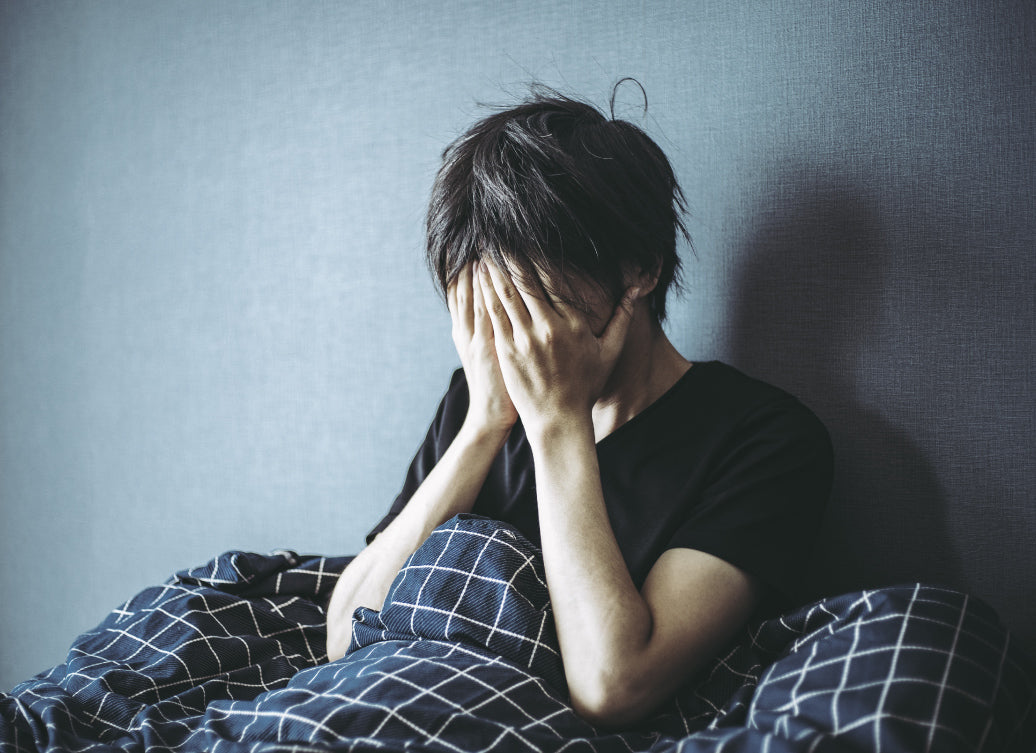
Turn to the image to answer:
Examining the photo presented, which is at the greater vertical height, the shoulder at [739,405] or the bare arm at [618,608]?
the shoulder at [739,405]

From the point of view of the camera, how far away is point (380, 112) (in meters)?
1.21

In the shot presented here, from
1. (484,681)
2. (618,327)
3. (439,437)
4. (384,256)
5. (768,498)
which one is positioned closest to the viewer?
(484,681)

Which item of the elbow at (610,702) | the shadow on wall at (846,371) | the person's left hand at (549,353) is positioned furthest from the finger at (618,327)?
the elbow at (610,702)

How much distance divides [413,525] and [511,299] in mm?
316

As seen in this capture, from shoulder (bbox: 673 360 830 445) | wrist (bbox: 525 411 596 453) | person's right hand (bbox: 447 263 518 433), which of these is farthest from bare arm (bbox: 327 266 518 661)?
shoulder (bbox: 673 360 830 445)

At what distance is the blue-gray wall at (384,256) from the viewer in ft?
2.85

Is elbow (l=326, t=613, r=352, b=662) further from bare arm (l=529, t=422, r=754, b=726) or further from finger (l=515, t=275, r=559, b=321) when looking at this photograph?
finger (l=515, t=275, r=559, b=321)

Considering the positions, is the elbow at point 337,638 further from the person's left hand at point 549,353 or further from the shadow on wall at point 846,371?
the shadow on wall at point 846,371

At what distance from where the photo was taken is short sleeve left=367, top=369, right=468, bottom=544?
104 centimetres

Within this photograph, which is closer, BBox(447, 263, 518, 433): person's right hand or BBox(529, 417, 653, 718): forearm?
BBox(529, 417, 653, 718): forearm

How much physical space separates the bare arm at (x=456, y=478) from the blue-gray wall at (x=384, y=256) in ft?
0.83

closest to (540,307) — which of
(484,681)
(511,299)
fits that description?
(511,299)

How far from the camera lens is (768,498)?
733 millimetres

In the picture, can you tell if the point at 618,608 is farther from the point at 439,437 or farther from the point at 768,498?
the point at 439,437
